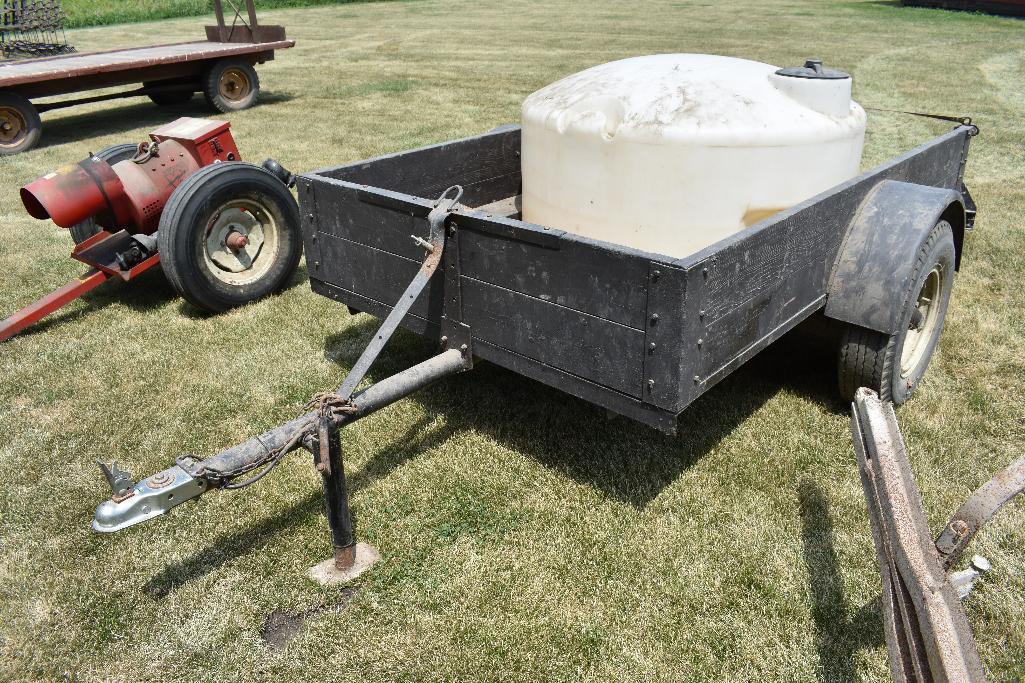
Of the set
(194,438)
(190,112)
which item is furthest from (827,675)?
(190,112)

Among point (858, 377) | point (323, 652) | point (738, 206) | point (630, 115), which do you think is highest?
point (630, 115)

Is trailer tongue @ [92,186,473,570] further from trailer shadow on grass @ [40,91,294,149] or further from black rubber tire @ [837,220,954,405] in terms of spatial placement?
trailer shadow on grass @ [40,91,294,149]

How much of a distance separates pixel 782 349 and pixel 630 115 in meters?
1.68

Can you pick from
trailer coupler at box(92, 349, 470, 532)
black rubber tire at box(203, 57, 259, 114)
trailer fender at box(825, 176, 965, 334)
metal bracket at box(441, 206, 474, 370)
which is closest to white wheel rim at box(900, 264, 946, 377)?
trailer fender at box(825, 176, 965, 334)

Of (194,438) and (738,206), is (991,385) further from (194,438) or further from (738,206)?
(194,438)

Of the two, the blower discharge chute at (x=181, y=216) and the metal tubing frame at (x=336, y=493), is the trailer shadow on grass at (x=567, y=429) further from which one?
the blower discharge chute at (x=181, y=216)

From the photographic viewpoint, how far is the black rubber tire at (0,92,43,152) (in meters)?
9.65

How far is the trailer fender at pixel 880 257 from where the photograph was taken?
3.44 m

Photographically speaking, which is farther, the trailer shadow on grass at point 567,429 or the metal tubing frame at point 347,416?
the trailer shadow on grass at point 567,429

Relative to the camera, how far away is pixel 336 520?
9.52 ft

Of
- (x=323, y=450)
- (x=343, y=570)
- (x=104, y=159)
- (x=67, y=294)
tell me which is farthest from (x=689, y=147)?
(x=104, y=159)

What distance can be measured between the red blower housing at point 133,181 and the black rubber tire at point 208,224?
434mm

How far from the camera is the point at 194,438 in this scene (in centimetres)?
386

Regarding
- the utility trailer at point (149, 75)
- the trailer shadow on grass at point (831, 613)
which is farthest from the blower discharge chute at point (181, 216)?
the utility trailer at point (149, 75)
